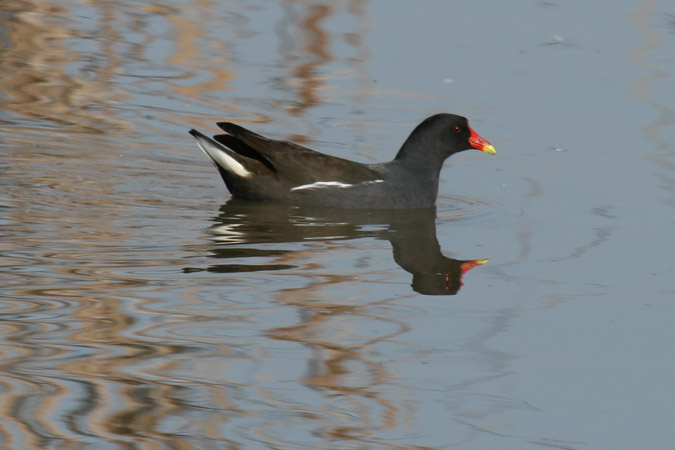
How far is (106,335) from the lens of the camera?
4.98 m

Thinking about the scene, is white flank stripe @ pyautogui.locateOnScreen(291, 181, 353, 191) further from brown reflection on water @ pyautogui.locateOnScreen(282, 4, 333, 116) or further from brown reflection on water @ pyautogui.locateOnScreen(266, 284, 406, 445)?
brown reflection on water @ pyautogui.locateOnScreen(266, 284, 406, 445)

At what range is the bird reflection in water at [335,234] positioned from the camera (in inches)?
245

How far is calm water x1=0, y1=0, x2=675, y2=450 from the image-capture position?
14.5 feet

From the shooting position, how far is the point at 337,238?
7.01 meters

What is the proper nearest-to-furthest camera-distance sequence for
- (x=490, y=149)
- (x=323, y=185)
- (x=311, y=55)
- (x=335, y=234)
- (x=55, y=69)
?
(x=335, y=234) < (x=323, y=185) < (x=490, y=149) < (x=55, y=69) < (x=311, y=55)

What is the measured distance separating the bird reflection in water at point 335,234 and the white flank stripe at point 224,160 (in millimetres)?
183

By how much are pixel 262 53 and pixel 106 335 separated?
6.10 meters

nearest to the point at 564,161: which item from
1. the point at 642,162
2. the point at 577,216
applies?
the point at 642,162

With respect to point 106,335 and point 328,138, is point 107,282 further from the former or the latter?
point 328,138

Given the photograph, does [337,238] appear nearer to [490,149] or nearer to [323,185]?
[323,185]

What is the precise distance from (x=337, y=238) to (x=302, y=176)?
3.01 ft

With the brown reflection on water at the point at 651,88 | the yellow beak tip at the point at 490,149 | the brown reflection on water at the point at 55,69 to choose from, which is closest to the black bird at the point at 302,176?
the yellow beak tip at the point at 490,149

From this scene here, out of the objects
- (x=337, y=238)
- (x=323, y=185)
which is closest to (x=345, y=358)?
→ (x=337, y=238)

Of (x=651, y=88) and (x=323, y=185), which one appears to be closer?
(x=323, y=185)
